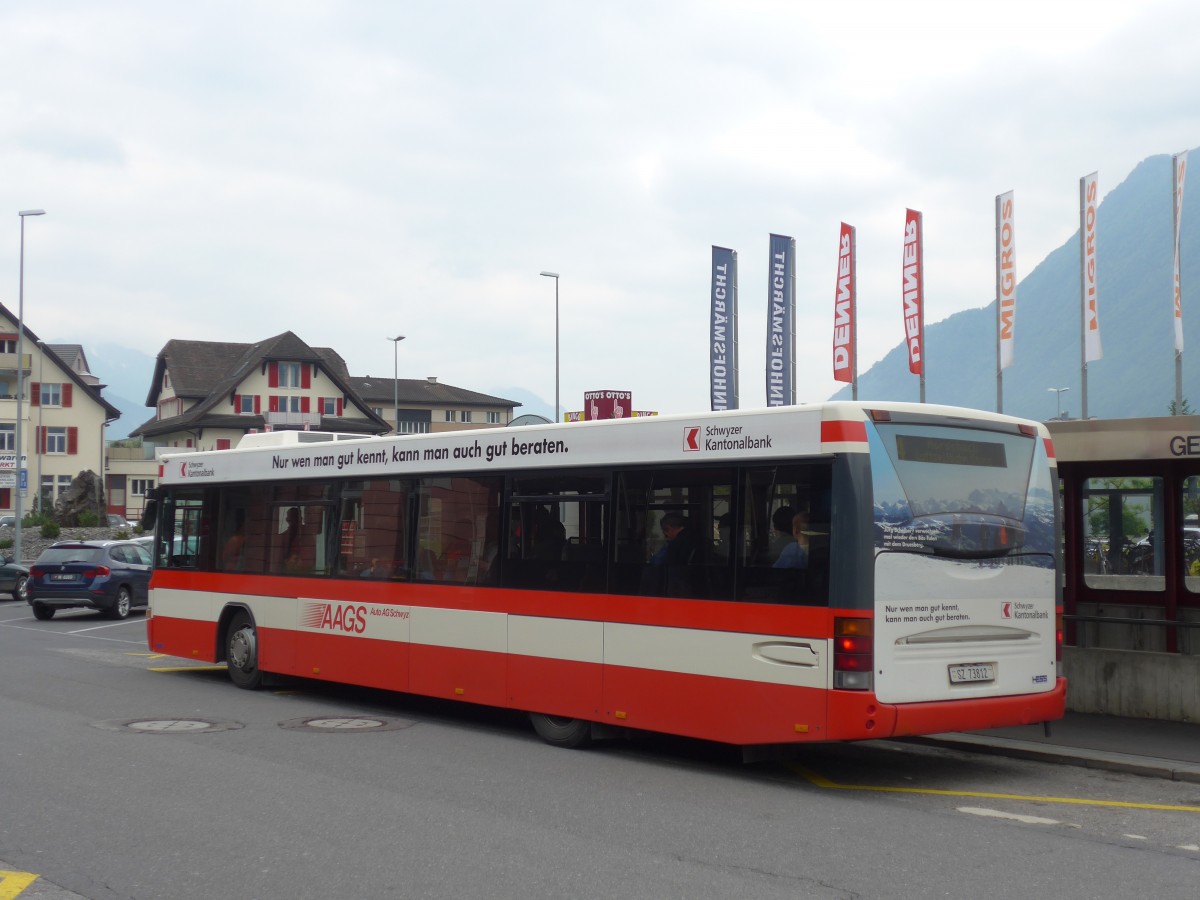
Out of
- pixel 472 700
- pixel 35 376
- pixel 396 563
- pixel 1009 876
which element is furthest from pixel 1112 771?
pixel 35 376

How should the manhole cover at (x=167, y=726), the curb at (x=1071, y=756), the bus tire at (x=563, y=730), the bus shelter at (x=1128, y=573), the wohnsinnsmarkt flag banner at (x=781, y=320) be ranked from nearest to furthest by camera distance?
the curb at (x=1071, y=756) < the bus tire at (x=563, y=730) < the manhole cover at (x=167, y=726) < the bus shelter at (x=1128, y=573) < the wohnsinnsmarkt flag banner at (x=781, y=320)

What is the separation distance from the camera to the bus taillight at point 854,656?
9.20 m

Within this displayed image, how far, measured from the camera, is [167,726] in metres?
12.4

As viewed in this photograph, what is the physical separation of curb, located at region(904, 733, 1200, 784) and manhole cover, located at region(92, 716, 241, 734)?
6.11 m

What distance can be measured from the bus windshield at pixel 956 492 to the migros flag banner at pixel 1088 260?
1800 cm

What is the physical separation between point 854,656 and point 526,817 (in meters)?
2.44

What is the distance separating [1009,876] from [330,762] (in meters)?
5.37

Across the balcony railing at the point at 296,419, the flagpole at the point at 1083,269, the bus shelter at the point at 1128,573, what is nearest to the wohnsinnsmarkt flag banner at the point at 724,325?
the flagpole at the point at 1083,269

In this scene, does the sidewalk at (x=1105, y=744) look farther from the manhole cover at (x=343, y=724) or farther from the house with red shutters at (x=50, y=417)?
the house with red shutters at (x=50, y=417)

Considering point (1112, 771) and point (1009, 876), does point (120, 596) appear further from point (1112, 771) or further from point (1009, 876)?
point (1009, 876)

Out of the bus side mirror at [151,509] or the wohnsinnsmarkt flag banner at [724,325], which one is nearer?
the bus side mirror at [151,509]

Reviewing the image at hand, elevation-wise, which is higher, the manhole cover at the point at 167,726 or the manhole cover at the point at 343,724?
the manhole cover at the point at 167,726

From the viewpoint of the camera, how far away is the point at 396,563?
13.5 m

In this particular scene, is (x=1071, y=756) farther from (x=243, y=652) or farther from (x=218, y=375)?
(x=218, y=375)
